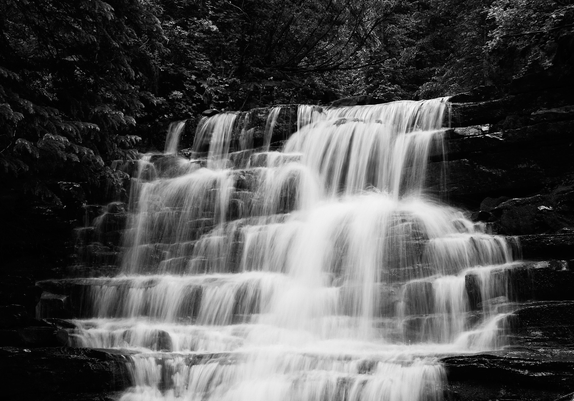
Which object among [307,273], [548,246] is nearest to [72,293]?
[307,273]

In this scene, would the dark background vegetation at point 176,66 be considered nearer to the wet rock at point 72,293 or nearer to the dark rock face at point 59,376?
the wet rock at point 72,293

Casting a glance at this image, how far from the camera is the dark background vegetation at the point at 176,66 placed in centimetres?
1033

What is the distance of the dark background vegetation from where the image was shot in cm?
1033

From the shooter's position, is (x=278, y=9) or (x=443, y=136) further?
(x=278, y=9)

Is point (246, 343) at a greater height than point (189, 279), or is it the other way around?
point (189, 279)

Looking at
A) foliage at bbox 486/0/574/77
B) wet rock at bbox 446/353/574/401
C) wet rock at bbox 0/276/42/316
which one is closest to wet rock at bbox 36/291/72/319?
wet rock at bbox 0/276/42/316

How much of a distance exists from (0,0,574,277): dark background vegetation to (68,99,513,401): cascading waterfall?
6.24ft

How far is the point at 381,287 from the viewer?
918 cm

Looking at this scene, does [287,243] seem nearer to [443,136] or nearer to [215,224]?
[215,224]

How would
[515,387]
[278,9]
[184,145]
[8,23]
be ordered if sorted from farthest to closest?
[278,9], [184,145], [8,23], [515,387]

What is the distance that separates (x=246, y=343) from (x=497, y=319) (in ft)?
11.9

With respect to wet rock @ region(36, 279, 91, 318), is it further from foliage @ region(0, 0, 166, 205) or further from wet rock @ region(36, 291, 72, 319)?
foliage @ region(0, 0, 166, 205)

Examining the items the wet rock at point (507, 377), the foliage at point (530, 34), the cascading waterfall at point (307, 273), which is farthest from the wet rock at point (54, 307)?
the foliage at point (530, 34)

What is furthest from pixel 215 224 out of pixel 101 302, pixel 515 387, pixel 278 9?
pixel 278 9
